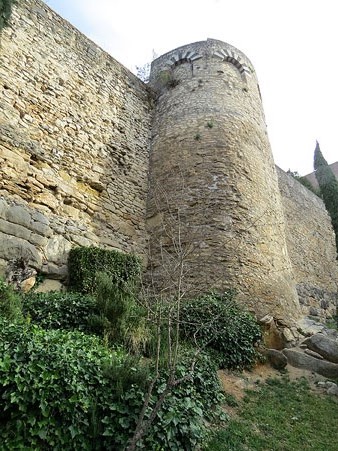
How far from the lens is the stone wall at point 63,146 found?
271 inches

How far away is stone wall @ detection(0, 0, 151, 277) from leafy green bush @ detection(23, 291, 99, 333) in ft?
3.06

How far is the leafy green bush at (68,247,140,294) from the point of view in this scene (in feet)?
21.9

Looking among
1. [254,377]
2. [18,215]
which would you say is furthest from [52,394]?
[18,215]

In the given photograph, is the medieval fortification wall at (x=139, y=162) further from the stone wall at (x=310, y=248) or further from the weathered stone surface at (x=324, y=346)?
the stone wall at (x=310, y=248)

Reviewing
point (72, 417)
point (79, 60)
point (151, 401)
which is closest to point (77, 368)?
point (72, 417)

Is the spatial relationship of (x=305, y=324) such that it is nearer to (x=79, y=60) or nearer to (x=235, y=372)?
(x=235, y=372)

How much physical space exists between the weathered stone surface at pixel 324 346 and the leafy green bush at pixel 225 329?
111 cm

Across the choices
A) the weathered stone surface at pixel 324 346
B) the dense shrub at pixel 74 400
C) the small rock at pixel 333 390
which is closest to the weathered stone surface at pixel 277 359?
the weathered stone surface at pixel 324 346

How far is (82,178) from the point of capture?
27.6ft

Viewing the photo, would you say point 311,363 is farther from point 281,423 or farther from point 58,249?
point 58,249

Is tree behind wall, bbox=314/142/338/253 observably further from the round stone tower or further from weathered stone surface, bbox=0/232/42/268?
weathered stone surface, bbox=0/232/42/268

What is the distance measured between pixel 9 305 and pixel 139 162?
254 inches

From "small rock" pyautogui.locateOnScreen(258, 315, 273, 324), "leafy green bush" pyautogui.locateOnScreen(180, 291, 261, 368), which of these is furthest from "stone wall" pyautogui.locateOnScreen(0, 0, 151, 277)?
"small rock" pyautogui.locateOnScreen(258, 315, 273, 324)

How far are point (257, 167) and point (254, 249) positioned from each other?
108 inches
